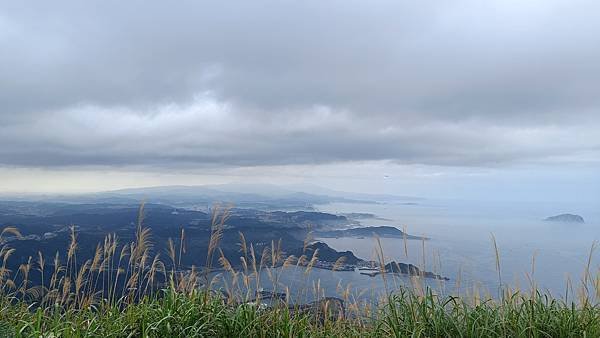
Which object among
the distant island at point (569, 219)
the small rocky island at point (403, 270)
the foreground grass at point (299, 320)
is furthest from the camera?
the distant island at point (569, 219)

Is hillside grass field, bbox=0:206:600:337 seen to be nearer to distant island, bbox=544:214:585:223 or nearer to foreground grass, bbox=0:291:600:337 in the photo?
foreground grass, bbox=0:291:600:337

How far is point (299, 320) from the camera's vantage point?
382 centimetres

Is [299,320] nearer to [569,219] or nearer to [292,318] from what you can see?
[292,318]

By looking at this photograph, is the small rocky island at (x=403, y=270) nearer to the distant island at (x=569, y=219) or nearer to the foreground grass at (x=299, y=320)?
the foreground grass at (x=299, y=320)

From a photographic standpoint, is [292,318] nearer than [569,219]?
Yes

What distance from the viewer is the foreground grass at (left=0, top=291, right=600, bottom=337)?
3.35 meters

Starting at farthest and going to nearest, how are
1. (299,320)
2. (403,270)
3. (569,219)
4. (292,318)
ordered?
(569,219) < (403,270) < (292,318) < (299,320)

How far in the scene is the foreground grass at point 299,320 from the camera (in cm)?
335

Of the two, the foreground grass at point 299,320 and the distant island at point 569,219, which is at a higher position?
the foreground grass at point 299,320

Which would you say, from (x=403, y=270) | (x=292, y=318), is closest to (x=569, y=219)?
(x=403, y=270)

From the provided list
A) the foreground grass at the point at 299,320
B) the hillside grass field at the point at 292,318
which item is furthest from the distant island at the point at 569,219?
the foreground grass at the point at 299,320

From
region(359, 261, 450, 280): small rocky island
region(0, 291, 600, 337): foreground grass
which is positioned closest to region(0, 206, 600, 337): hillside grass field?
region(0, 291, 600, 337): foreground grass

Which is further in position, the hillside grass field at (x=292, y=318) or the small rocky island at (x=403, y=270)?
the small rocky island at (x=403, y=270)

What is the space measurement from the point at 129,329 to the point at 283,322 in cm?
128
